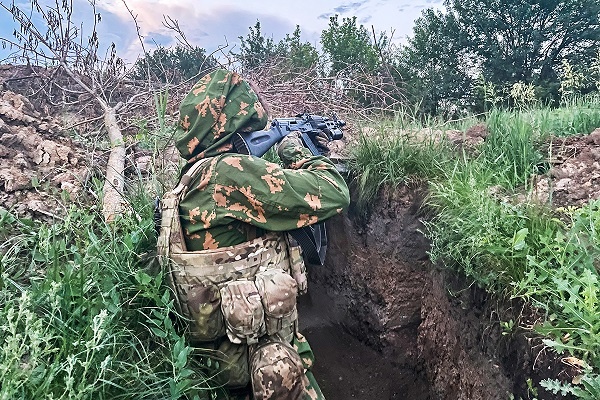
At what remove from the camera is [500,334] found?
2174 mm

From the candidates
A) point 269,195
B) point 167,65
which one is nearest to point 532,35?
point 167,65

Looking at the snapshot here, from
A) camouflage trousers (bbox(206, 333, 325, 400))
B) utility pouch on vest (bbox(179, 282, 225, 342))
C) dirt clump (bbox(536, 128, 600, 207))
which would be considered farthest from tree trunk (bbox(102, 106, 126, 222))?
A: dirt clump (bbox(536, 128, 600, 207))

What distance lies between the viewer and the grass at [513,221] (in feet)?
5.65

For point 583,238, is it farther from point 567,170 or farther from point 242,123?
point 242,123

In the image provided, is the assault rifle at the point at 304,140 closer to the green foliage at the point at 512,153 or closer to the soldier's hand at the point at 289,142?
the soldier's hand at the point at 289,142

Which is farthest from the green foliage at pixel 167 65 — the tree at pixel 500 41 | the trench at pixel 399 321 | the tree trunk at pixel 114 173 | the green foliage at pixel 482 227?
the tree at pixel 500 41

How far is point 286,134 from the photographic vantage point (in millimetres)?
2562

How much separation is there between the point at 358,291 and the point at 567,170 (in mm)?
1596

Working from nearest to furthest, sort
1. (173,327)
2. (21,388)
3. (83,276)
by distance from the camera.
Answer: (21,388) → (83,276) → (173,327)

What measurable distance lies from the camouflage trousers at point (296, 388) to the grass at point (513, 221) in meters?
0.91

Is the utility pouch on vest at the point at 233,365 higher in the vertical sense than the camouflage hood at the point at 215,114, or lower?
lower

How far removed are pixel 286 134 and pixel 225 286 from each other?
0.92m

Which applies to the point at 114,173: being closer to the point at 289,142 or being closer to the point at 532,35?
the point at 289,142

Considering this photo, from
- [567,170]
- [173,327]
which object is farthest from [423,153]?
[173,327]
